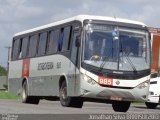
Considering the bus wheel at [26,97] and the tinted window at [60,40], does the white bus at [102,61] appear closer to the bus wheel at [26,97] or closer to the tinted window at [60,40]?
the tinted window at [60,40]

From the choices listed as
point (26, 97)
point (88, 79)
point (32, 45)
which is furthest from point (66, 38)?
point (26, 97)

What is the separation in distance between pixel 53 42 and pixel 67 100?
286 cm

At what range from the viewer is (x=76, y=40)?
23.1 m

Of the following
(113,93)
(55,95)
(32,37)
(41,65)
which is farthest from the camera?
(32,37)

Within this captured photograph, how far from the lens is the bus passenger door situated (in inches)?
912

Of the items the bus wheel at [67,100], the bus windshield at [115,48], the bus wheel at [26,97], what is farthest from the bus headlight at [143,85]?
the bus wheel at [26,97]

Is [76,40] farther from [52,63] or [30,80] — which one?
[30,80]

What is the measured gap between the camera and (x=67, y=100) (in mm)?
24453

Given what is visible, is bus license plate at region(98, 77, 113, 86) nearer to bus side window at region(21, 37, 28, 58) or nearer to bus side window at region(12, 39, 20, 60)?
bus side window at region(21, 37, 28, 58)

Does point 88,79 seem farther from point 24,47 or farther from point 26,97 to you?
point 24,47

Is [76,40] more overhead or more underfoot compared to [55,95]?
more overhead

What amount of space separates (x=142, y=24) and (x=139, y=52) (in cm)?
121

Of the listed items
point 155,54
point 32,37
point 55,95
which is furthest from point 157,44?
point 55,95

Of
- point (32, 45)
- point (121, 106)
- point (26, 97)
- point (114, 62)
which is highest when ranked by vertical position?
point (32, 45)
